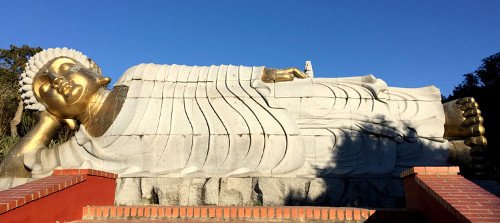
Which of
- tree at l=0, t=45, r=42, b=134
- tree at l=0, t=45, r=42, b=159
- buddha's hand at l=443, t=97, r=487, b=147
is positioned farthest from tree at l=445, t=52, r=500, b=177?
tree at l=0, t=45, r=42, b=134

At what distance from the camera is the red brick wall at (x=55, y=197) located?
3.86 meters

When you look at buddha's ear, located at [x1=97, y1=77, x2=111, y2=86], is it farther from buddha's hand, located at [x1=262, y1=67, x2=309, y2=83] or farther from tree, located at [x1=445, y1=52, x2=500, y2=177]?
tree, located at [x1=445, y1=52, x2=500, y2=177]

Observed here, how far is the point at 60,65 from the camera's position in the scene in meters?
7.39

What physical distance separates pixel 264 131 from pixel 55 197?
3.07 metres

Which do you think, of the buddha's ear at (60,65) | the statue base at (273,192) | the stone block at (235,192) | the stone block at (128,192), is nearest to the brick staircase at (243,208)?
the stone block at (128,192)

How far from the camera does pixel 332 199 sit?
5617mm

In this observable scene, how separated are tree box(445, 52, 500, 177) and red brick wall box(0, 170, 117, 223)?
238 inches

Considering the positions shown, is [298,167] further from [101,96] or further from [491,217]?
[101,96]

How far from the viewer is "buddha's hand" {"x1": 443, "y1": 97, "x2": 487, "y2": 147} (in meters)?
6.16

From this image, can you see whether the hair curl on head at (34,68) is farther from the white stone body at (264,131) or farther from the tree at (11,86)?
the tree at (11,86)

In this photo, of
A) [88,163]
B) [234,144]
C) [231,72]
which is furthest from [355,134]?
[88,163]

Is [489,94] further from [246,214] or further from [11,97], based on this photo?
[11,97]

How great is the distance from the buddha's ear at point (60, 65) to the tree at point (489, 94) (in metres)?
7.31

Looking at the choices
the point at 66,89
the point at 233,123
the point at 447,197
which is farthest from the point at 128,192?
the point at 447,197
